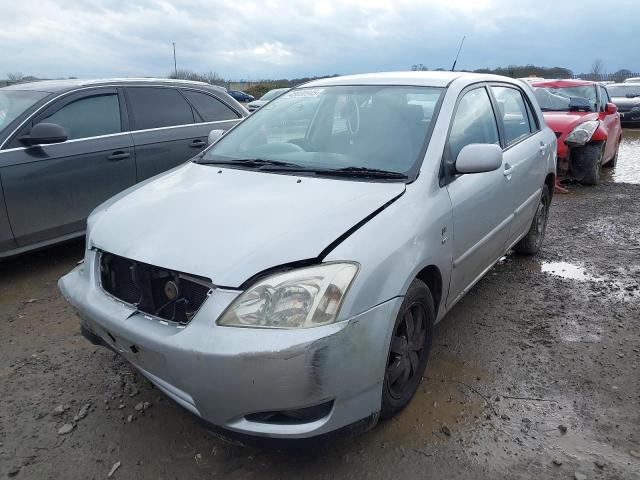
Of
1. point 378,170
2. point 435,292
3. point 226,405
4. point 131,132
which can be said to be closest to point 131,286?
point 226,405

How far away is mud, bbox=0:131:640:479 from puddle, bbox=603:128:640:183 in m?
5.70

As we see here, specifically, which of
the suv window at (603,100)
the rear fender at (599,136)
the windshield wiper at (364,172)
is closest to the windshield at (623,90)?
the suv window at (603,100)

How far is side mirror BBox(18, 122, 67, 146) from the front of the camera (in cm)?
411

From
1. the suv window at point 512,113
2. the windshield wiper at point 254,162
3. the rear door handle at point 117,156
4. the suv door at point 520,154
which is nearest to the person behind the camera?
the windshield wiper at point 254,162

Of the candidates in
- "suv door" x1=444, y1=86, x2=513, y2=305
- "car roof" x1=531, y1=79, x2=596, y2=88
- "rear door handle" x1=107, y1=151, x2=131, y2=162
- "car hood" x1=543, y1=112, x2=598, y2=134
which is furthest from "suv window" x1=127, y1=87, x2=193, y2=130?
"car roof" x1=531, y1=79, x2=596, y2=88

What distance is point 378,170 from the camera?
2.73 metres

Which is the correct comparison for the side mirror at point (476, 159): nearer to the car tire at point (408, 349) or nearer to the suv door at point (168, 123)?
the car tire at point (408, 349)

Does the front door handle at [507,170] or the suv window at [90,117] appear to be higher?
the suv window at [90,117]

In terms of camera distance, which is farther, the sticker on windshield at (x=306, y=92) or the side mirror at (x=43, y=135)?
the side mirror at (x=43, y=135)

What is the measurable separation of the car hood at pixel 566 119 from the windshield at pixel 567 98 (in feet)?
0.59

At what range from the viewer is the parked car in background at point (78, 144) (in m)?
4.12

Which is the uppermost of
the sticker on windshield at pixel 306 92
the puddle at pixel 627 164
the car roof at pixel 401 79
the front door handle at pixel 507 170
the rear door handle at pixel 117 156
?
the car roof at pixel 401 79

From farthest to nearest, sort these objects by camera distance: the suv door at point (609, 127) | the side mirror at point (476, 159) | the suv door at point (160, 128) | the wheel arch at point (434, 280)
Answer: the suv door at point (609, 127), the suv door at point (160, 128), the side mirror at point (476, 159), the wheel arch at point (434, 280)

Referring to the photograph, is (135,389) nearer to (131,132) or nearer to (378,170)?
(378,170)
